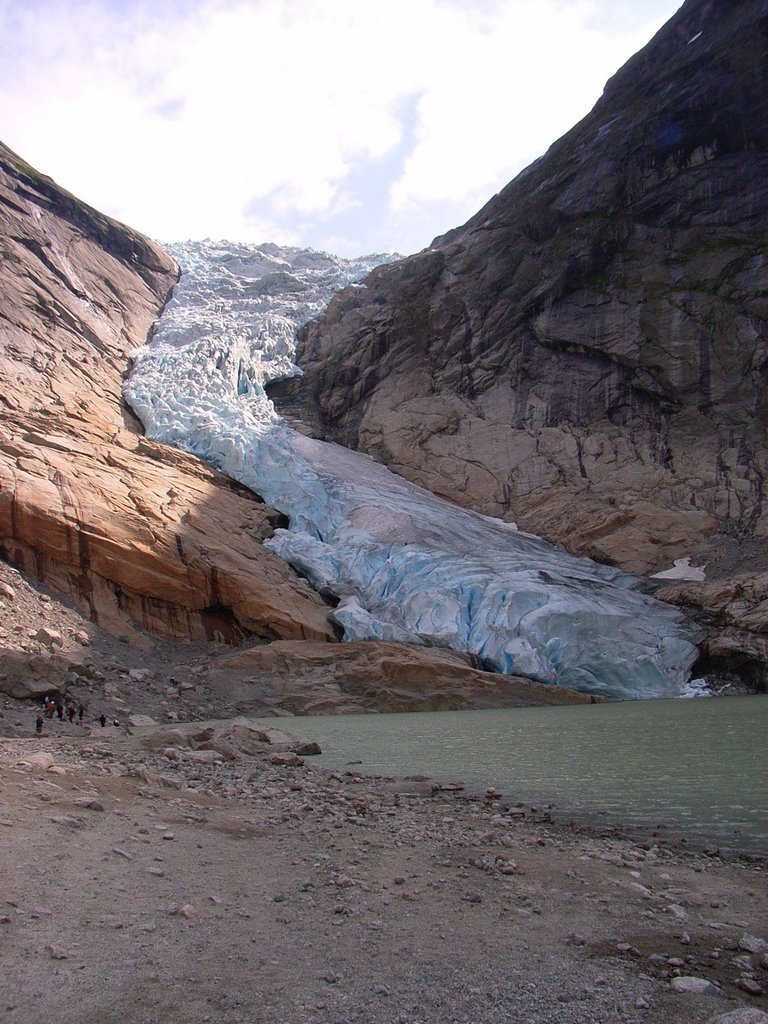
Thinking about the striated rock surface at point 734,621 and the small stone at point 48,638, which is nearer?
the small stone at point 48,638

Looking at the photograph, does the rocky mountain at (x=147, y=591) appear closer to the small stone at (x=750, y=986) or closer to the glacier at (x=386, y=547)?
the glacier at (x=386, y=547)

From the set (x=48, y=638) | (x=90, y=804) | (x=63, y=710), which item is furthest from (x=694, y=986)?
(x=48, y=638)

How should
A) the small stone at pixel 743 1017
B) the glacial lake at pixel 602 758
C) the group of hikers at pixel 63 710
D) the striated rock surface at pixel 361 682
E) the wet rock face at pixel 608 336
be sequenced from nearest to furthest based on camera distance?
the small stone at pixel 743 1017, the glacial lake at pixel 602 758, the group of hikers at pixel 63 710, the striated rock surface at pixel 361 682, the wet rock face at pixel 608 336

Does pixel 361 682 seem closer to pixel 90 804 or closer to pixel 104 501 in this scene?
pixel 104 501

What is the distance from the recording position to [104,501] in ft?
81.8

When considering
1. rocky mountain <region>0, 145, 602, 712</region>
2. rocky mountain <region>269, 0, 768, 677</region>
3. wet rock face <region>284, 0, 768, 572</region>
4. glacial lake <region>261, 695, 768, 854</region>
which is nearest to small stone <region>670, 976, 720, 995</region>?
glacial lake <region>261, 695, 768, 854</region>

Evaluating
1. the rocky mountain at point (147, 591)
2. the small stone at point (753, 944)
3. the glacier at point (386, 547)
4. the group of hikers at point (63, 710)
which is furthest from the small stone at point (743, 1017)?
the glacier at point (386, 547)

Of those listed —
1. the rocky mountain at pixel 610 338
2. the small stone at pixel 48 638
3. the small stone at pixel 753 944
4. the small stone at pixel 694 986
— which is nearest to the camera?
the small stone at pixel 694 986

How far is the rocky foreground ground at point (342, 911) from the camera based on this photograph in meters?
3.40

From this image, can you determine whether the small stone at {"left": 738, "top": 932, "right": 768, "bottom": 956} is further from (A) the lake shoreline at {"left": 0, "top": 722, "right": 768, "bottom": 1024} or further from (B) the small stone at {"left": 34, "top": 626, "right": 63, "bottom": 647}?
(B) the small stone at {"left": 34, "top": 626, "right": 63, "bottom": 647}

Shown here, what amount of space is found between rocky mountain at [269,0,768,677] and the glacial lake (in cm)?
1779

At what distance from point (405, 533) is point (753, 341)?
2213 centimetres

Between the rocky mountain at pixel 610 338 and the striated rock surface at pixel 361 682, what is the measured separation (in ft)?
42.5

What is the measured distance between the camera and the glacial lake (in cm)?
770
